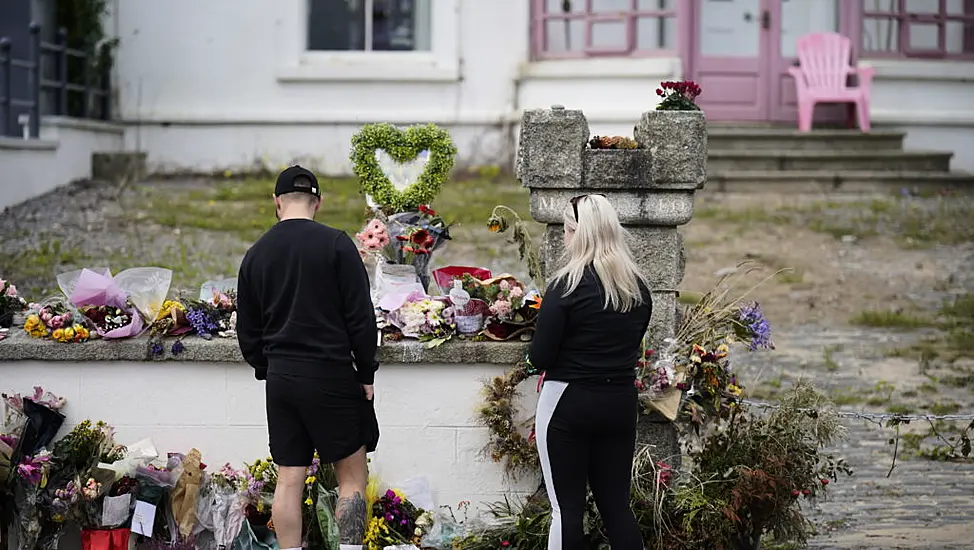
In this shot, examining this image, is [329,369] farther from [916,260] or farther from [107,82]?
[107,82]

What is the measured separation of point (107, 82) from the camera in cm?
1566

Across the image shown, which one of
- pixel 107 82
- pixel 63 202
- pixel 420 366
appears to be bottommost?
pixel 420 366

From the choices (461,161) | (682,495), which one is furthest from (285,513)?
(461,161)

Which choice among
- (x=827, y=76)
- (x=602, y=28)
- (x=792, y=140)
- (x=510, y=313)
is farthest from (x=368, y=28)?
(x=510, y=313)

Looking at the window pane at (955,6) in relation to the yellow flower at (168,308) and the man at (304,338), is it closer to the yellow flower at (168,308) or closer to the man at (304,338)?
the yellow flower at (168,308)

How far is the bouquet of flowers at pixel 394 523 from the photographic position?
562cm

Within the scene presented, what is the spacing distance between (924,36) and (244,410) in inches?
507

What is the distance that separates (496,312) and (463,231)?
6.60 meters

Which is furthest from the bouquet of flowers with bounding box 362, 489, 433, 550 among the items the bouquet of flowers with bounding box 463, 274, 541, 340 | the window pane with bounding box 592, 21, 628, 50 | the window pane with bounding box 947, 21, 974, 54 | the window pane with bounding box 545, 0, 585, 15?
the window pane with bounding box 947, 21, 974, 54

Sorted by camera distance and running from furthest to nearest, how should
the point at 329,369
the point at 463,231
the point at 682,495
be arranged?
1. the point at 463,231
2. the point at 682,495
3. the point at 329,369

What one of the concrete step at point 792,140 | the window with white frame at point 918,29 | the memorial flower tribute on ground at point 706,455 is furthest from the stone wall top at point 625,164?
the window with white frame at point 918,29

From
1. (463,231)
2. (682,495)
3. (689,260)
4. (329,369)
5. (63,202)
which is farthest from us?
(63,202)

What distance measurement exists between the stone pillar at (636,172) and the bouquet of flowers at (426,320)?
58 centimetres

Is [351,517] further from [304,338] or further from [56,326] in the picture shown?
[56,326]
